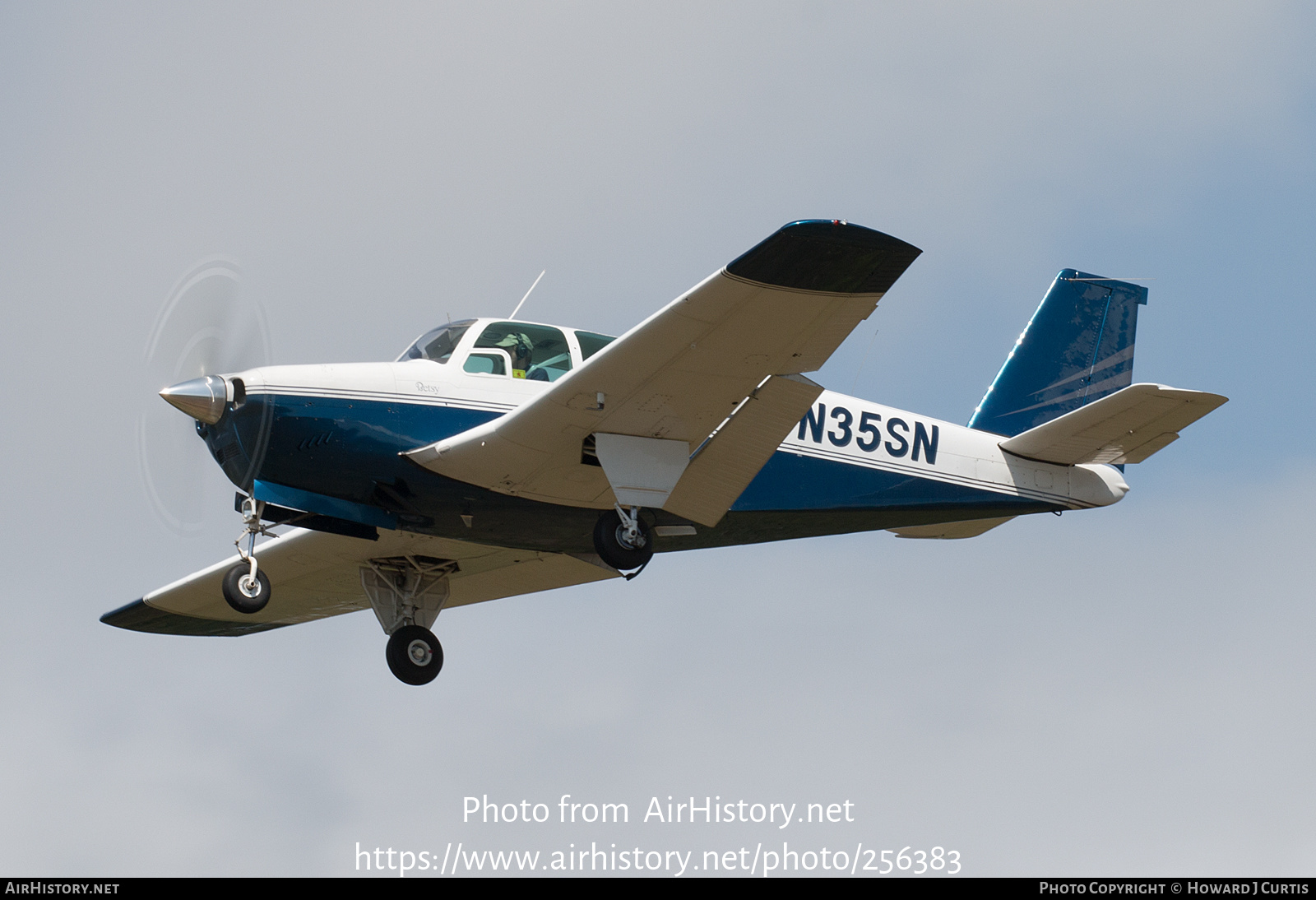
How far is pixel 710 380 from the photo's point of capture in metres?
13.6

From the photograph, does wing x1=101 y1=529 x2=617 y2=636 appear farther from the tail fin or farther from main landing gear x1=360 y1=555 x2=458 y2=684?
the tail fin

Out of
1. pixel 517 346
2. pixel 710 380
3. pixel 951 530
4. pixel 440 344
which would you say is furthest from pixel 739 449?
pixel 951 530

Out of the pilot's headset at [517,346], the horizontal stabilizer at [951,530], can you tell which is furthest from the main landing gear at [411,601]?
the horizontal stabilizer at [951,530]

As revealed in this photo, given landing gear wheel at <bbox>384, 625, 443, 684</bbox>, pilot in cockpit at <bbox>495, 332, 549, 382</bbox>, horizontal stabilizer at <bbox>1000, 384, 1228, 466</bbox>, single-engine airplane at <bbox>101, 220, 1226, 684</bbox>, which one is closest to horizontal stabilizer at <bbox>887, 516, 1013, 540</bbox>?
single-engine airplane at <bbox>101, 220, 1226, 684</bbox>

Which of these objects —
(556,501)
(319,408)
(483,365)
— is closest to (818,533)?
(556,501)

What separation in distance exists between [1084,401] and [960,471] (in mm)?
2516

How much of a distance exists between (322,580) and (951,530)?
734cm

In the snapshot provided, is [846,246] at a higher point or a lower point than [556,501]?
higher

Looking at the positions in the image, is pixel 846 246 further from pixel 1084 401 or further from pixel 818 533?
pixel 1084 401

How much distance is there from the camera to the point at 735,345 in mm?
13148

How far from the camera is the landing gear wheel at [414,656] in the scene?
1641cm

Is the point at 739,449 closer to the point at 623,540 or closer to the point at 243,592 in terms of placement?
the point at 623,540

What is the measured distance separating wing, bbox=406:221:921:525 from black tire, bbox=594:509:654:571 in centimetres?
38

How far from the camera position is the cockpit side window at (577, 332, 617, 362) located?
14.7m
